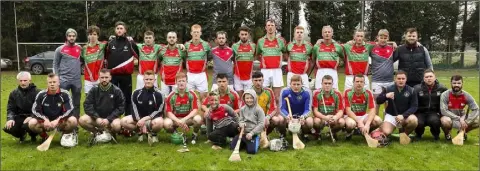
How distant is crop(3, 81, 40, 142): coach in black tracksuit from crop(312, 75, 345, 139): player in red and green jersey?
4.25m

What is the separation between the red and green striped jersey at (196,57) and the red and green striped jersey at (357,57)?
253 centimetres

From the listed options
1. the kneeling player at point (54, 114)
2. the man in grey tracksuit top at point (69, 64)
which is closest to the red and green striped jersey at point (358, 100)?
the kneeling player at point (54, 114)

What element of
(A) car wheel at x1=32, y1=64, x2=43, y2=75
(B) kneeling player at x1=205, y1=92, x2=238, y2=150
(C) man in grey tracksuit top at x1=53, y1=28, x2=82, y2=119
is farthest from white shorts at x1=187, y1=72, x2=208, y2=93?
(A) car wheel at x1=32, y1=64, x2=43, y2=75

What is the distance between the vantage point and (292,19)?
→ 27719 millimetres

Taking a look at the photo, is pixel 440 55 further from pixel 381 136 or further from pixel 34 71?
pixel 34 71

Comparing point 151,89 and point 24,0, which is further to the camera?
point 24,0

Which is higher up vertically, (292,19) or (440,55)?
(292,19)

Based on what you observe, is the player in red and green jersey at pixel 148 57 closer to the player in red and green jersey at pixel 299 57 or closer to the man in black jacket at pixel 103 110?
the man in black jacket at pixel 103 110

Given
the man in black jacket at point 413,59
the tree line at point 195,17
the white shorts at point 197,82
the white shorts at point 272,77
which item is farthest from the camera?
the tree line at point 195,17

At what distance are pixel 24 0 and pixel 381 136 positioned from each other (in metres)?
26.5

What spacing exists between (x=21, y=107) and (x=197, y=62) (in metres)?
2.87

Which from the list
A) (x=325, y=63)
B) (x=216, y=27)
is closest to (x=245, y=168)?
(x=325, y=63)

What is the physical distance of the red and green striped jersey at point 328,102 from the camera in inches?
257

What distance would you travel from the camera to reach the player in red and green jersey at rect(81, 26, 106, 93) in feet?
24.3
